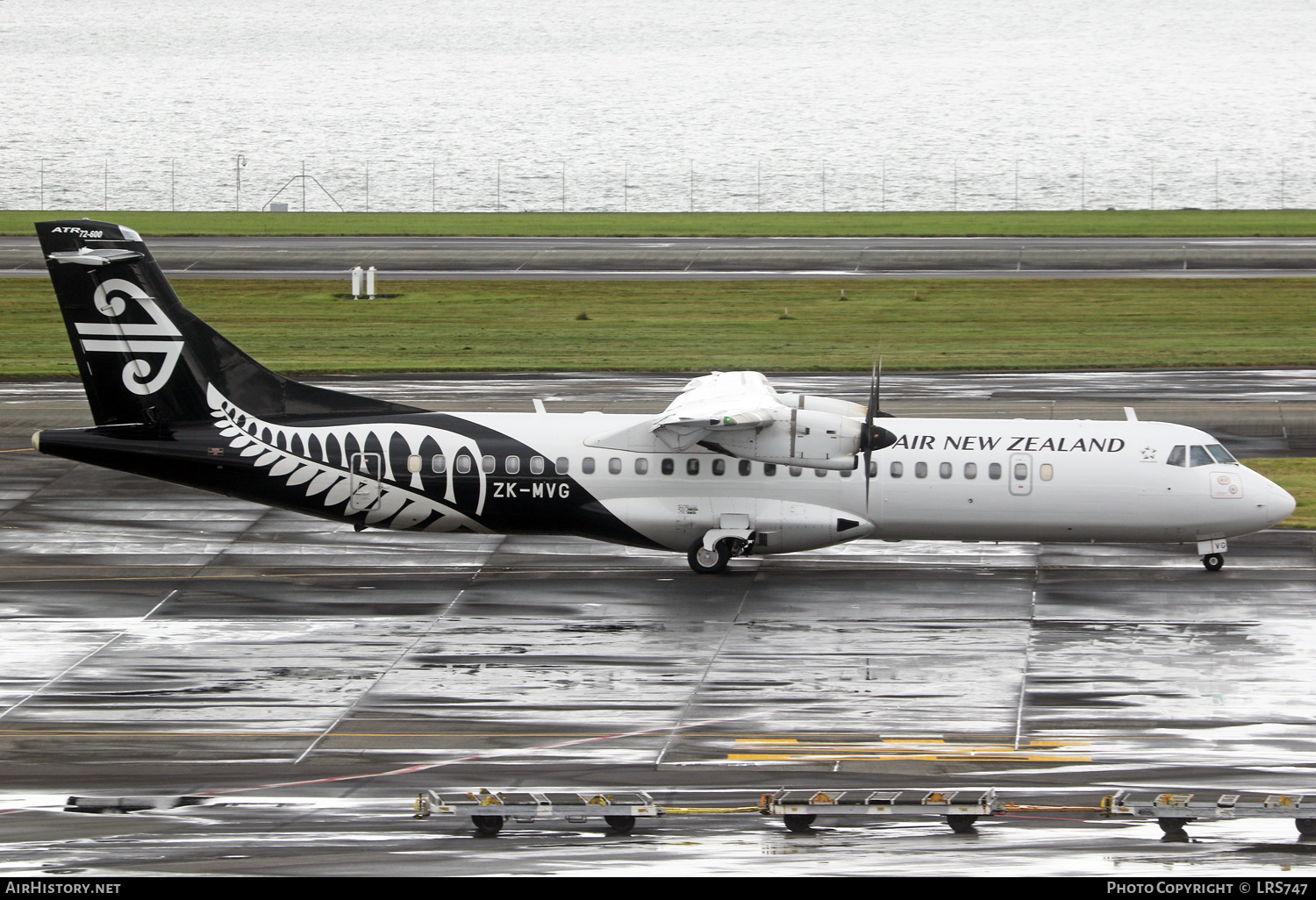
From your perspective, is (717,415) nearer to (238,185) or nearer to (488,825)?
(488,825)

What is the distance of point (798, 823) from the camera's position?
16688 mm

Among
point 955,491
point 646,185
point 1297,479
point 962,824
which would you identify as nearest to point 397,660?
point 962,824

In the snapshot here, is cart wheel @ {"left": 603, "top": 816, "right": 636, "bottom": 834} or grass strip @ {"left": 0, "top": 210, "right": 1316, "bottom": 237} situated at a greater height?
grass strip @ {"left": 0, "top": 210, "right": 1316, "bottom": 237}

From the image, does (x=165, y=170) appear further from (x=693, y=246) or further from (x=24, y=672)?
(x=24, y=672)

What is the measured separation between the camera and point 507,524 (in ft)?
93.8

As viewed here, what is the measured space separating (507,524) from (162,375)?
7.01 m

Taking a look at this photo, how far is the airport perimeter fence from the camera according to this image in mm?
109250

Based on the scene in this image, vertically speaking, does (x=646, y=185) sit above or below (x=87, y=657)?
above

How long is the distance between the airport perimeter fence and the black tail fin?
72.3 m

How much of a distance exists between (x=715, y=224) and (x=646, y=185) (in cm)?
3474

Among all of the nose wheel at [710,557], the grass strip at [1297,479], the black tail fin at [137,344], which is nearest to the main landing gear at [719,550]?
the nose wheel at [710,557]

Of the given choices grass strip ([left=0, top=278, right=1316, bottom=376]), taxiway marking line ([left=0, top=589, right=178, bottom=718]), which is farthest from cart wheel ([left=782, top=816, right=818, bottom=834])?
grass strip ([left=0, top=278, right=1316, bottom=376])

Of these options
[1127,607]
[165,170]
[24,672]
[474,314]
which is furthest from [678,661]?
[165,170]

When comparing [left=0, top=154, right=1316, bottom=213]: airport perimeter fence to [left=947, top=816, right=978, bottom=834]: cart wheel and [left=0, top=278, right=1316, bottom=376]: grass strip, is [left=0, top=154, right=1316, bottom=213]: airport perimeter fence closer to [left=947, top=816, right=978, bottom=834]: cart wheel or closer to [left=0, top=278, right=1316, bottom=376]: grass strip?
[left=0, top=278, right=1316, bottom=376]: grass strip
